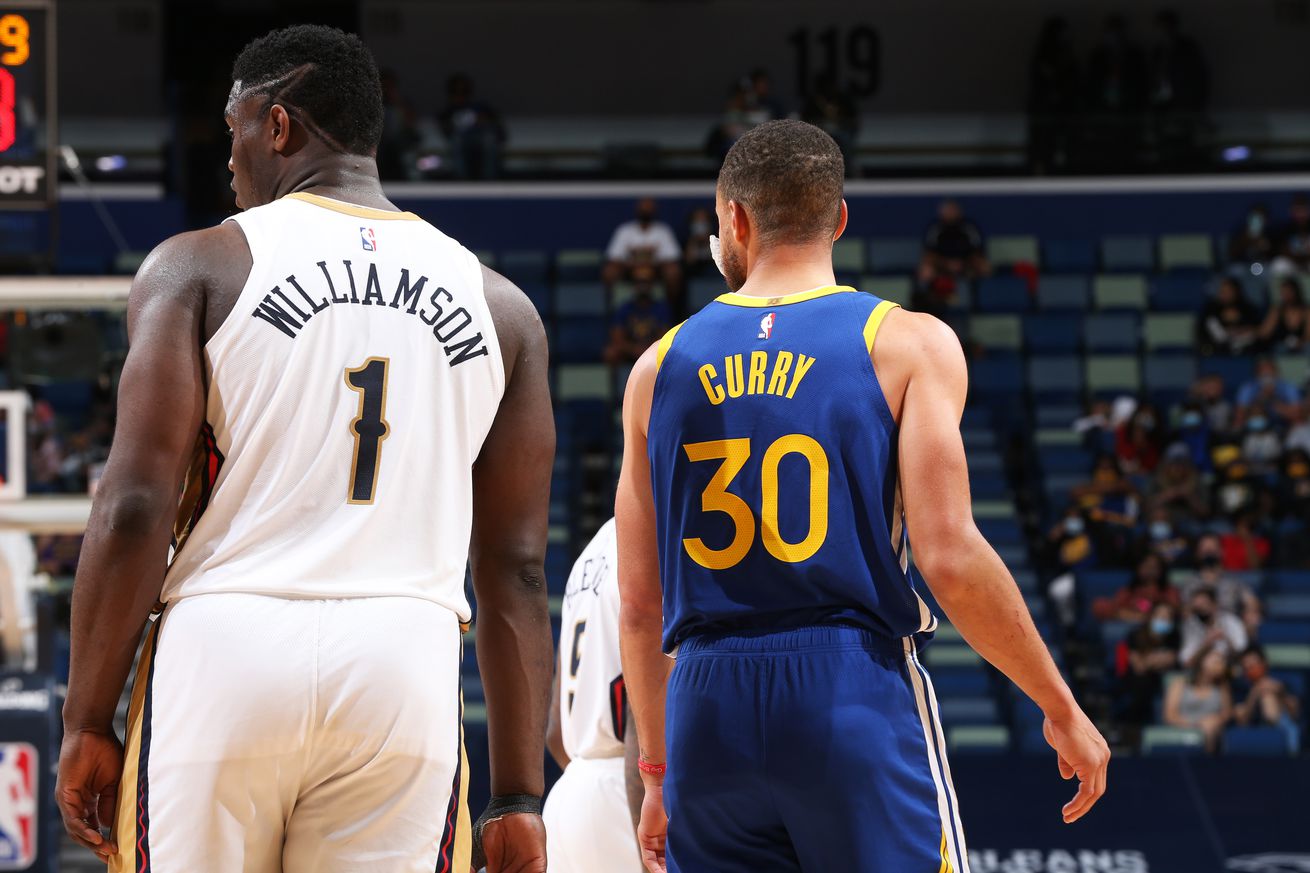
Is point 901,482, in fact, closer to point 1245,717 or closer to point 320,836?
point 320,836


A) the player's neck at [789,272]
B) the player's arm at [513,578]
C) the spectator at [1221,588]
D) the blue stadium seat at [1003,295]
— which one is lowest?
the spectator at [1221,588]

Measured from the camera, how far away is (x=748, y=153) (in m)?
3.33

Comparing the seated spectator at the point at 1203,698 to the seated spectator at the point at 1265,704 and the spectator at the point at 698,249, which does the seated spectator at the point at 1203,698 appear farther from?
the spectator at the point at 698,249

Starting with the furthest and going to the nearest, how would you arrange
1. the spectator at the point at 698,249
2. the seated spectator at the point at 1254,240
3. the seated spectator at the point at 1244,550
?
the seated spectator at the point at 1254,240
the spectator at the point at 698,249
the seated spectator at the point at 1244,550

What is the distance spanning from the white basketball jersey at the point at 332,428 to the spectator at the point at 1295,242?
621 inches

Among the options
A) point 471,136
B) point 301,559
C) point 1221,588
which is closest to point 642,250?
point 471,136

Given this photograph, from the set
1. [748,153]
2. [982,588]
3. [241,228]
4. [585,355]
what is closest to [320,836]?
[241,228]

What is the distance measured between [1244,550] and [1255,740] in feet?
9.61

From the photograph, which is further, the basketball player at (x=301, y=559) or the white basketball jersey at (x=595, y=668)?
the white basketball jersey at (x=595, y=668)

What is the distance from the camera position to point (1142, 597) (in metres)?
12.6

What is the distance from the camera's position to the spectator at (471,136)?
18.0m

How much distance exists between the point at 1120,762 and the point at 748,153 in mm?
6981

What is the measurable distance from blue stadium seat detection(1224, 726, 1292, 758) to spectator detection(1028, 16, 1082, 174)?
8728mm

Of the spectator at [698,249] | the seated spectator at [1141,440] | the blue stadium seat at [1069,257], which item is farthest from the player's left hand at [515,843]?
the blue stadium seat at [1069,257]
